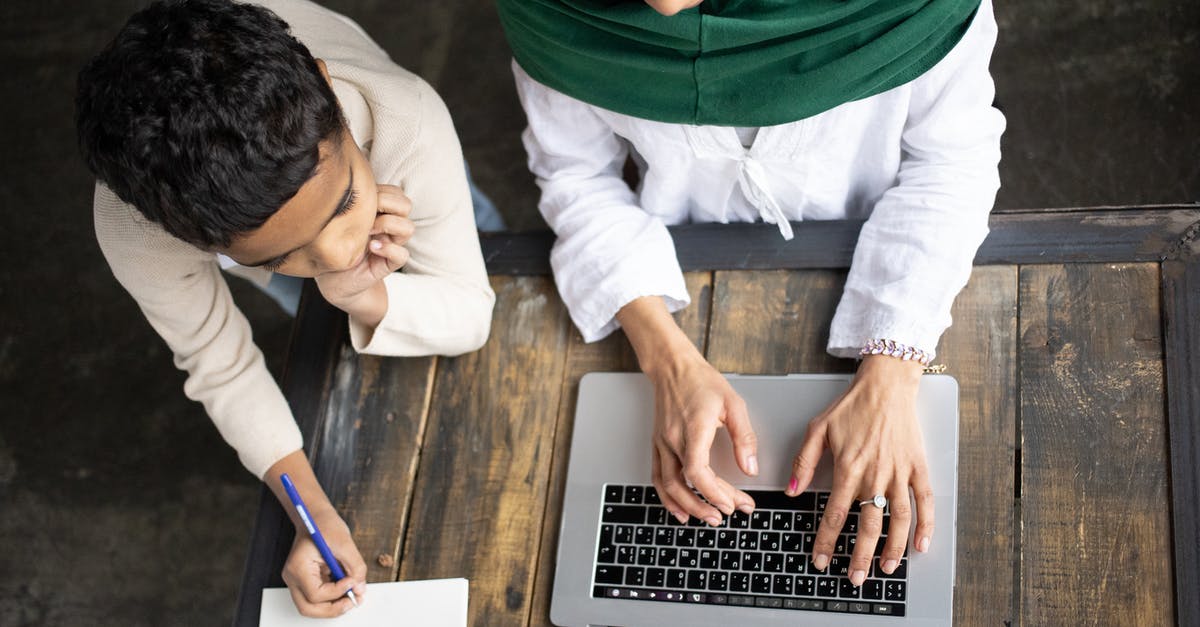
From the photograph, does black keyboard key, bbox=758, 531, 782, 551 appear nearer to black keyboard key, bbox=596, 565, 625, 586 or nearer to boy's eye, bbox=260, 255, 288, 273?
black keyboard key, bbox=596, 565, 625, 586

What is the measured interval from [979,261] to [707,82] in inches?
13.6

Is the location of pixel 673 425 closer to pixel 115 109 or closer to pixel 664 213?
pixel 664 213

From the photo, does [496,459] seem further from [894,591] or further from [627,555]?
[894,591]

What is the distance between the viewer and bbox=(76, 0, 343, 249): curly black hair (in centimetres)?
87

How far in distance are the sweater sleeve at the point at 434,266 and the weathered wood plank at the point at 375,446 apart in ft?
0.18

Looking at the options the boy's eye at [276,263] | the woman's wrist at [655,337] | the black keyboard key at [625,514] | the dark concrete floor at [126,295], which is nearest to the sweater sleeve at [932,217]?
A: the woman's wrist at [655,337]

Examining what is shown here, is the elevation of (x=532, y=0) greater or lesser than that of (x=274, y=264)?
greater

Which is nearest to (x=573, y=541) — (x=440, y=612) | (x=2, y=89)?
(x=440, y=612)

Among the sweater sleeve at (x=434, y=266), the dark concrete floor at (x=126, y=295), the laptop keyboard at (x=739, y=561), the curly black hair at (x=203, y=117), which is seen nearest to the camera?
the curly black hair at (x=203, y=117)

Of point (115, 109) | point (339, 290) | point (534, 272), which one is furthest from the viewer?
point (534, 272)

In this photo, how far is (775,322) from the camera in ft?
3.78

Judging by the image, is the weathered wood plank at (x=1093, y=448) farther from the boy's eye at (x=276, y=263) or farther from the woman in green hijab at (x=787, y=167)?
the boy's eye at (x=276, y=263)

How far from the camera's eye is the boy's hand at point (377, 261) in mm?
1078

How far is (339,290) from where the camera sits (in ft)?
3.68
